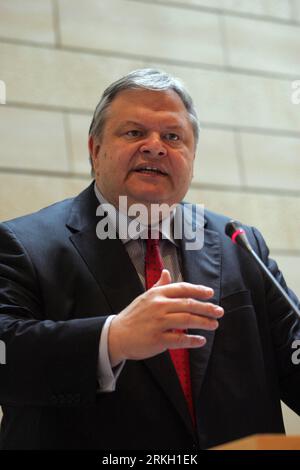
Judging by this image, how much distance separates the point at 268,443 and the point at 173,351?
980 millimetres

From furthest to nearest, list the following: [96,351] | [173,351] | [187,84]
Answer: [187,84], [173,351], [96,351]

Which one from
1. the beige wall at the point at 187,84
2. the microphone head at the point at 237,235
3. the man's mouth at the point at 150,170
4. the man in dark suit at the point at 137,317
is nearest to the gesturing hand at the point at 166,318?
the man in dark suit at the point at 137,317

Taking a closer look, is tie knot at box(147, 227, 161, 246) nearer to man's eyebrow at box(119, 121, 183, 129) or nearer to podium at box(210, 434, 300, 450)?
man's eyebrow at box(119, 121, 183, 129)

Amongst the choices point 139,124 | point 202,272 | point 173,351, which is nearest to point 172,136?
point 139,124

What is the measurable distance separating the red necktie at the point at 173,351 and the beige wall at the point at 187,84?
1.21 metres

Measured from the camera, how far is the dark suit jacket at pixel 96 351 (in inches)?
87.2

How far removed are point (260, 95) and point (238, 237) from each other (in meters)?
2.31

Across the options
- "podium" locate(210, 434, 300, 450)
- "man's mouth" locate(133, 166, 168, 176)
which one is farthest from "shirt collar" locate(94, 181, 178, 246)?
"podium" locate(210, 434, 300, 450)

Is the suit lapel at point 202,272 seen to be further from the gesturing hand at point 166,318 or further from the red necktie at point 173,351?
the gesturing hand at point 166,318

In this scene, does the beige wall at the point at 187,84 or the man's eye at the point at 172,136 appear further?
the beige wall at the point at 187,84

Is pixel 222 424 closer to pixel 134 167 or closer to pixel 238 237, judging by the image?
pixel 238 237

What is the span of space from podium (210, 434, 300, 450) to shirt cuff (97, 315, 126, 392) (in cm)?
62

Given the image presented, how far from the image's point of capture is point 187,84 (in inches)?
169

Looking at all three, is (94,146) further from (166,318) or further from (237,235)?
(166,318)
